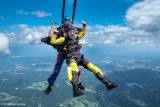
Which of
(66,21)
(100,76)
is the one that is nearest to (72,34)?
(66,21)

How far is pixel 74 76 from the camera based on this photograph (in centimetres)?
981

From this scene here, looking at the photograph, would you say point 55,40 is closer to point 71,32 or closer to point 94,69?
point 71,32

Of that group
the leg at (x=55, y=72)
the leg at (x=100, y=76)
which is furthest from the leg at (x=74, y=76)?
the leg at (x=55, y=72)

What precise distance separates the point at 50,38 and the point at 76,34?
149 cm

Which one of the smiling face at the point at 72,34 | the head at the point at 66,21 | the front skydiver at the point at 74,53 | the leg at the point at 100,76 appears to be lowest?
the leg at the point at 100,76

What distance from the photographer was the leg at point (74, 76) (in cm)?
925

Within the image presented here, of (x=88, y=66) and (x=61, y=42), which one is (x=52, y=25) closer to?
(x=61, y=42)

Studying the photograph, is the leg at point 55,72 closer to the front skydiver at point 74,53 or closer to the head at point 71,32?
→ the front skydiver at point 74,53

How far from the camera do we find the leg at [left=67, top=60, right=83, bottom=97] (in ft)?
30.3

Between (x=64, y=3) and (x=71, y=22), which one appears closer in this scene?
(x=64, y=3)

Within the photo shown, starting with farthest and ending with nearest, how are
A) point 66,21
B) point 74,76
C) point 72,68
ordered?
point 66,21
point 72,68
point 74,76

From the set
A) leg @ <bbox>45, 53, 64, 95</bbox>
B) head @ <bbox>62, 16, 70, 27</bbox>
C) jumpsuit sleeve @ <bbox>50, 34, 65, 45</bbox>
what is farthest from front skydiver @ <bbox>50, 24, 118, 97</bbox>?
leg @ <bbox>45, 53, 64, 95</bbox>

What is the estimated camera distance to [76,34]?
11.3 m

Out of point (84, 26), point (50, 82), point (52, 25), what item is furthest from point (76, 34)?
point (50, 82)
